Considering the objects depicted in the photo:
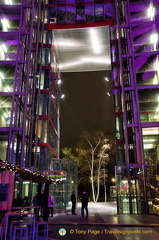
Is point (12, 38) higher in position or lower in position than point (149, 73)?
higher

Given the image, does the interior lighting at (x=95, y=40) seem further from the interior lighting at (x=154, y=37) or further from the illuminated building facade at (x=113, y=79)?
the interior lighting at (x=154, y=37)

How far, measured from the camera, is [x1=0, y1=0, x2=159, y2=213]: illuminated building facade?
20.2 meters

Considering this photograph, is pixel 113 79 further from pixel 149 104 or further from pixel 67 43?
pixel 67 43

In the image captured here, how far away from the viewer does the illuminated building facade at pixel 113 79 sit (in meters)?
20.2

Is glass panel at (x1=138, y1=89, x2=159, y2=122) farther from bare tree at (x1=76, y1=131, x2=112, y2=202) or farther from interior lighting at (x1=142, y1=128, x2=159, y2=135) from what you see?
bare tree at (x1=76, y1=131, x2=112, y2=202)

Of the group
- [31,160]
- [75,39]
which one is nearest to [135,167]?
[31,160]

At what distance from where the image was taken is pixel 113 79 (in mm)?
29641

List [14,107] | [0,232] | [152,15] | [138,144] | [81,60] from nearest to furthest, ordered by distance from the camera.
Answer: [0,232]
[138,144]
[14,107]
[152,15]
[81,60]

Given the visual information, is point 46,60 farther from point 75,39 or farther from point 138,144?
point 138,144

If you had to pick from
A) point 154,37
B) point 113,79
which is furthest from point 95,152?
point 154,37

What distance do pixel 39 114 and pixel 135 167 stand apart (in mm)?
14410

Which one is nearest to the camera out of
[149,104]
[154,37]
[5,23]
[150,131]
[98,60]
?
[154,37]

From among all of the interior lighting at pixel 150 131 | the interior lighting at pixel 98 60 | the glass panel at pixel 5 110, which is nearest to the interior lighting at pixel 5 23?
the glass panel at pixel 5 110

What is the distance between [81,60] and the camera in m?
36.5
